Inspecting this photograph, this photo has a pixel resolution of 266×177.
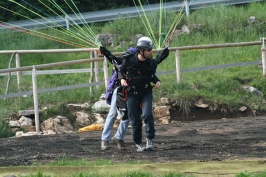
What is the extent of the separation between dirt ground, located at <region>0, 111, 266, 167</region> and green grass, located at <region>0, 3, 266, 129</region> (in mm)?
2754

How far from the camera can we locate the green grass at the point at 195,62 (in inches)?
656

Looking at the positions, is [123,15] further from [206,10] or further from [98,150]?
[98,150]

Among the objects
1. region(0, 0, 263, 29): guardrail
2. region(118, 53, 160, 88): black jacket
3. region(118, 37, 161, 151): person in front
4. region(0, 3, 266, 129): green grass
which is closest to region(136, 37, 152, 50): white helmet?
region(118, 37, 161, 151): person in front

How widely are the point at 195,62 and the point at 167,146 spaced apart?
9063mm

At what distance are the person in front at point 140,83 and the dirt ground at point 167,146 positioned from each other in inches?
16.8

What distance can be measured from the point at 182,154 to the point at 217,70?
9.15 meters

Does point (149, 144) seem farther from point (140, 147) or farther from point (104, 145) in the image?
point (104, 145)

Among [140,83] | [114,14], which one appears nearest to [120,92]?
[140,83]

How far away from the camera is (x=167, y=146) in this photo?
11.4 m

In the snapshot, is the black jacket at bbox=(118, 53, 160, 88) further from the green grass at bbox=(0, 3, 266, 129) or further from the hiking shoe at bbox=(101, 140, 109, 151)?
the green grass at bbox=(0, 3, 266, 129)

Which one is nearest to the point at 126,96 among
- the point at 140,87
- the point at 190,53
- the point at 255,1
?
the point at 140,87

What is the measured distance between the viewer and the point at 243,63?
18375mm

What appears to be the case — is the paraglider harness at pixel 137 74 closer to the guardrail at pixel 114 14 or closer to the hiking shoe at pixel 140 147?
the hiking shoe at pixel 140 147

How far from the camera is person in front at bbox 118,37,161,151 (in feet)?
35.9
